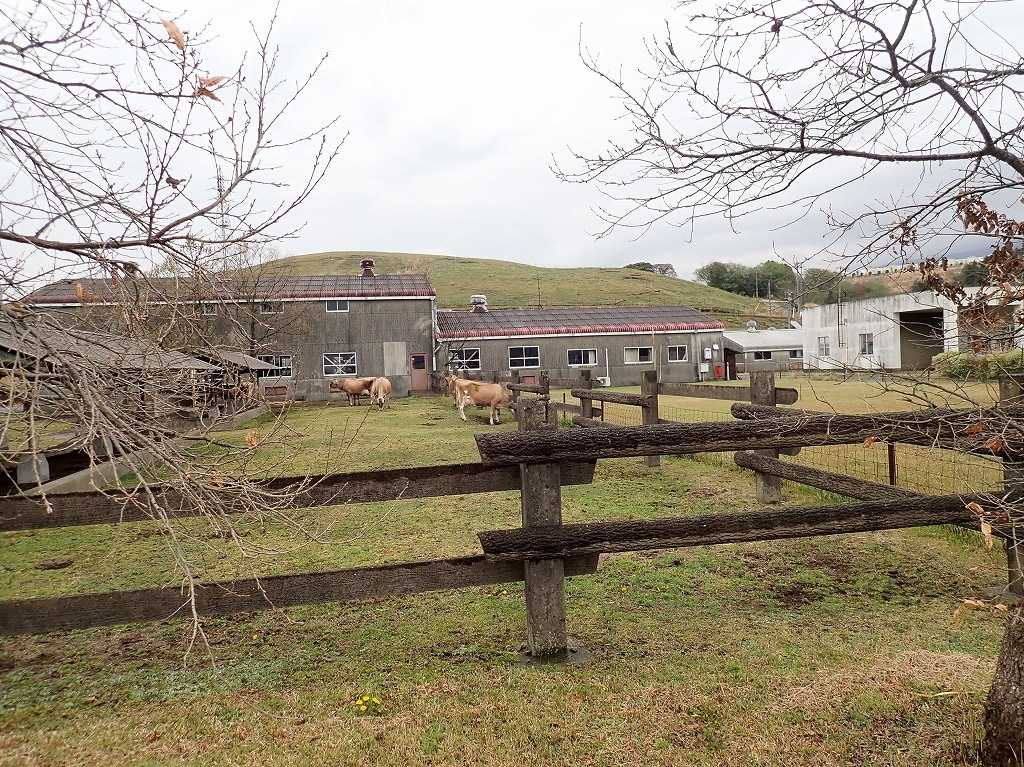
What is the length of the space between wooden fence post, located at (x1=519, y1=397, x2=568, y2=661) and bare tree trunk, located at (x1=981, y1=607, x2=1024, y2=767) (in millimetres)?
1990

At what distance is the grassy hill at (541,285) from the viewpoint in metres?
77.6

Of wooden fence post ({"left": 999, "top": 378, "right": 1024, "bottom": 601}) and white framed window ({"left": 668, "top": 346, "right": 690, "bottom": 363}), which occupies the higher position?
white framed window ({"left": 668, "top": 346, "right": 690, "bottom": 363})

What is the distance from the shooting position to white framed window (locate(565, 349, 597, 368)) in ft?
128

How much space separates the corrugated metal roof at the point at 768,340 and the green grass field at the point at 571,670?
43.9 meters

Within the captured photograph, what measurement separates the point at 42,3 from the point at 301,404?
27.7 metres

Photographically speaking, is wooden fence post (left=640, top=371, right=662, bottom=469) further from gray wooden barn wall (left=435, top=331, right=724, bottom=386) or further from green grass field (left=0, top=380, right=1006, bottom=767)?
gray wooden barn wall (left=435, top=331, right=724, bottom=386)

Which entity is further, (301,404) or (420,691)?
(301,404)

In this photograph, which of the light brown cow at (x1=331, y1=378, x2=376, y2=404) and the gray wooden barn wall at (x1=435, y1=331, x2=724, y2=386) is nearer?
the light brown cow at (x1=331, y1=378, x2=376, y2=404)

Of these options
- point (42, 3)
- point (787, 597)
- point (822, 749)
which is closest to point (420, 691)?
point (822, 749)

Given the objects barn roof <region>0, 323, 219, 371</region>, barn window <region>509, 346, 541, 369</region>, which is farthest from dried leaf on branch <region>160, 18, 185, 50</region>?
barn window <region>509, 346, 541, 369</region>

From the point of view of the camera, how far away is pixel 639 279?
99875mm

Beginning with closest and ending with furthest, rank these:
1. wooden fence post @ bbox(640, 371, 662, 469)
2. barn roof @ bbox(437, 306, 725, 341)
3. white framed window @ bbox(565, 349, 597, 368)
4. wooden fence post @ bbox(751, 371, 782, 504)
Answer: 1. wooden fence post @ bbox(751, 371, 782, 504)
2. wooden fence post @ bbox(640, 371, 662, 469)
3. barn roof @ bbox(437, 306, 725, 341)
4. white framed window @ bbox(565, 349, 597, 368)

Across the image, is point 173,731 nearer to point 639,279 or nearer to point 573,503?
point 573,503

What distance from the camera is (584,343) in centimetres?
3909
